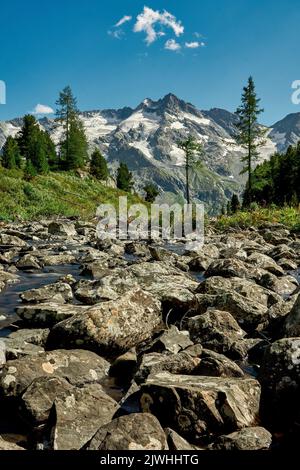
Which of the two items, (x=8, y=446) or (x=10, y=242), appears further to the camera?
(x=10, y=242)

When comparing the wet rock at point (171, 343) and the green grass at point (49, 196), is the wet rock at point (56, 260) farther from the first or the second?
the green grass at point (49, 196)

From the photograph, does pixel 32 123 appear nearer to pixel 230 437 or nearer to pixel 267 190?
pixel 267 190

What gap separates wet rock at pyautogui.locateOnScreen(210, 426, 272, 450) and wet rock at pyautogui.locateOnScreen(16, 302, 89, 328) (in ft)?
10.7

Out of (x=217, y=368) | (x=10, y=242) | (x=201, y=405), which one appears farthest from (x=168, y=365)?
(x=10, y=242)

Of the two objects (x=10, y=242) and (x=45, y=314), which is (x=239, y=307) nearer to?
(x=45, y=314)

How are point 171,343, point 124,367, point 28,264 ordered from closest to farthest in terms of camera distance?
1. point 124,367
2. point 171,343
3. point 28,264

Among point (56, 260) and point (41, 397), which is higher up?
point (56, 260)

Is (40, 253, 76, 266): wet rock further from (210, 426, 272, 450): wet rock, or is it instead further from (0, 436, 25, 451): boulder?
(210, 426, 272, 450): wet rock

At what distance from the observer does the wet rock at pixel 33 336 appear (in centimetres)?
538

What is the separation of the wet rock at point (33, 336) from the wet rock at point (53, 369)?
72 cm

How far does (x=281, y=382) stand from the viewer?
12.3 feet

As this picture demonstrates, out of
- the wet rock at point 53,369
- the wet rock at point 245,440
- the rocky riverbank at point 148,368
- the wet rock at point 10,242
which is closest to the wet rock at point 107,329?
the rocky riverbank at point 148,368

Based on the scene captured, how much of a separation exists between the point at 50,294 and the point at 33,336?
245 cm

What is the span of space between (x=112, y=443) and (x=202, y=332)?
284 centimetres
